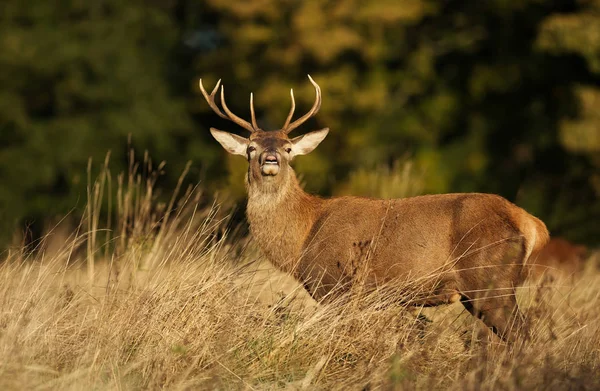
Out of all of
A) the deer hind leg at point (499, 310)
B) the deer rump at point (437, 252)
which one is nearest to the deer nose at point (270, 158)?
the deer rump at point (437, 252)

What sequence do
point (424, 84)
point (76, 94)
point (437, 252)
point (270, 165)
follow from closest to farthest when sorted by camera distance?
point (437, 252) → point (270, 165) → point (424, 84) → point (76, 94)

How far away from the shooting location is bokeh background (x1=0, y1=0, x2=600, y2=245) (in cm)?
1798

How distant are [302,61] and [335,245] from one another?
1340 cm

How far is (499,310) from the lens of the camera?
5.83m

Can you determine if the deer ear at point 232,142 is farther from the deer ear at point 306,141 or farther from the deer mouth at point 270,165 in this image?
the deer mouth at point 270,165

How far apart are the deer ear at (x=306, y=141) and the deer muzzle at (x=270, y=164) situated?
0.51 meters

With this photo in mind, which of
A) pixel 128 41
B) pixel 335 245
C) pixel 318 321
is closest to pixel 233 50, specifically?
pixel 128 41

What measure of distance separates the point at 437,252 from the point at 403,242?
238 mm

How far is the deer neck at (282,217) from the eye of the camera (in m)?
6.77

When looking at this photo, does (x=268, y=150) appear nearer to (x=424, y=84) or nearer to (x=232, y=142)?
(x=232, y=142)

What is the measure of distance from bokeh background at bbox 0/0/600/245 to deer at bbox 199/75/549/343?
8733 millimetres

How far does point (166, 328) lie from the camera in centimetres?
511

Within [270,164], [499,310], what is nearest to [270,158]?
[270,164]

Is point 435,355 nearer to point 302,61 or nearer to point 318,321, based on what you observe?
point 318,321
